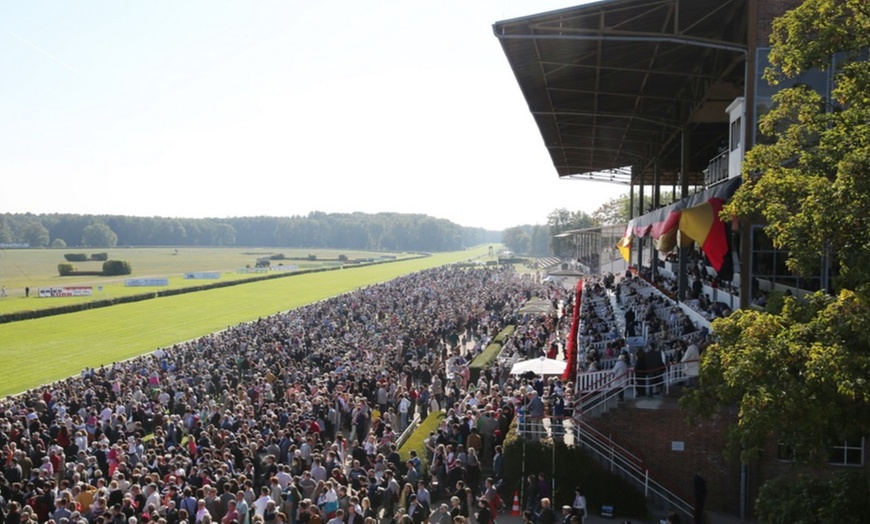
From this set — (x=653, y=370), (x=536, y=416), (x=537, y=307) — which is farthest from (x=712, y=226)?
(x=537, y=307)

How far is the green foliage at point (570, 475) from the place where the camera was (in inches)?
496

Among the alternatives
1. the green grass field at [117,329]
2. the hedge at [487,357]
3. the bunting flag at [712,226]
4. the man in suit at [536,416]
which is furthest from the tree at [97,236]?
the bunting flag at [712,226]

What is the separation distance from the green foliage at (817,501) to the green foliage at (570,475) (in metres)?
5.09

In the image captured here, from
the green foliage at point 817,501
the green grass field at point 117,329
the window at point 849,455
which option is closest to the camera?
the green foliage at point 817,501

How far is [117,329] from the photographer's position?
41375 millimetres

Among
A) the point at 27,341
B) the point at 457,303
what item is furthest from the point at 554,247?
the point at 27,341

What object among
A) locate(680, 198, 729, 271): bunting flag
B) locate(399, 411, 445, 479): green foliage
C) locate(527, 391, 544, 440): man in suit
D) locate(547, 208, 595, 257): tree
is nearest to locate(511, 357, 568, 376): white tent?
locate(399, 411, 445, 479): green foliage

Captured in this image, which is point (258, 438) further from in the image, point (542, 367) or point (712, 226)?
point (712, 226)

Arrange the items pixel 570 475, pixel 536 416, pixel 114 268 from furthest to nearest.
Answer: pixel 114 268 < pixel 536 416 < pixel 570 475

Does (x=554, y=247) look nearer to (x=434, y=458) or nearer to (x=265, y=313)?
(x=265, y=313)

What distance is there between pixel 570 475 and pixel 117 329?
1364 inches

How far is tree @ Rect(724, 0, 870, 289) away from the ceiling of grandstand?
251 inches

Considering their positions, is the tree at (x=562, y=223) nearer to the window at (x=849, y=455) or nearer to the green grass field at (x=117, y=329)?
the green grass field at (x=117, y=329)

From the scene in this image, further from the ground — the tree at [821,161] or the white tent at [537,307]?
the tree at [821,161]
